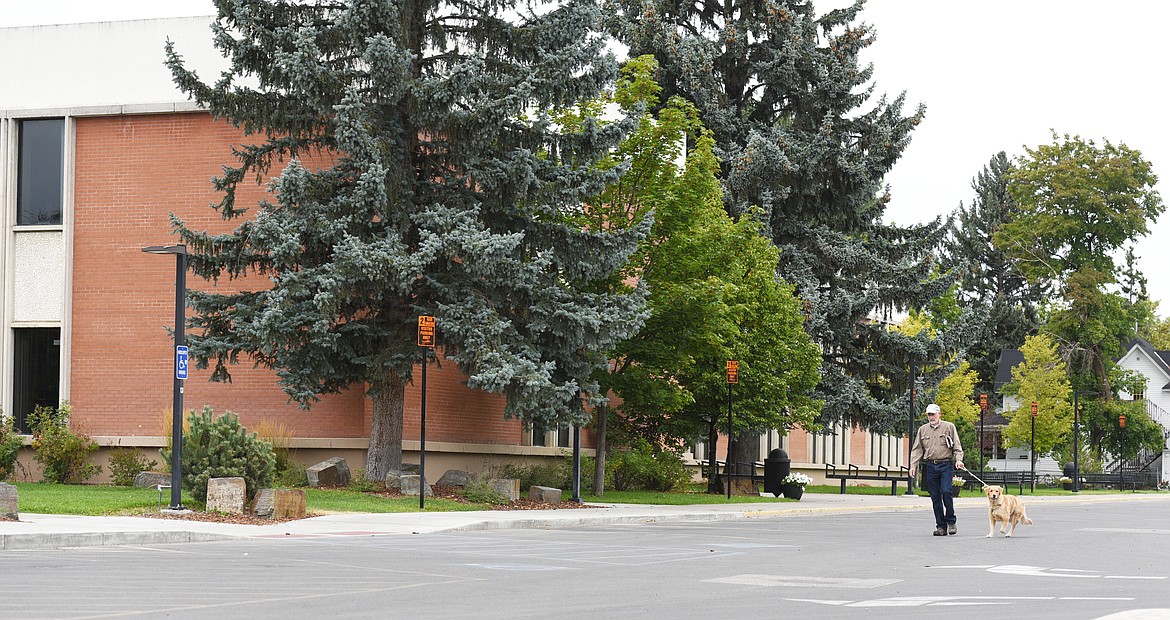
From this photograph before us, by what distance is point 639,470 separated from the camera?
120 ft

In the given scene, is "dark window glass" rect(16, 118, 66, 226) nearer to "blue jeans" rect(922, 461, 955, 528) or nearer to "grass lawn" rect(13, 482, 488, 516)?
"grass lawn" rect(13, 482, 488, 516)

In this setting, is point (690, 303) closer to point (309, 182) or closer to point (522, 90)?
point (522, 90)

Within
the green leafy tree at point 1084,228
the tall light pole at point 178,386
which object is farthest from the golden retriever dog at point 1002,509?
the green leafy tree at point 1084,228

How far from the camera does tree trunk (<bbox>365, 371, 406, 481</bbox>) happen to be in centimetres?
2933

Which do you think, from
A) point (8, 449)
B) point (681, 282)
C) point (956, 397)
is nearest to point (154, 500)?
point (8, 449)

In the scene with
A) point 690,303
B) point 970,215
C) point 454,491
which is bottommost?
point 454,491

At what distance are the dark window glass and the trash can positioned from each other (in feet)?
64.1

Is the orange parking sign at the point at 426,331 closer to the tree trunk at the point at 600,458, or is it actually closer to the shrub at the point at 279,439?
the shrub at the point at 279,439

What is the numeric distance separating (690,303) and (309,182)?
8.58 metres

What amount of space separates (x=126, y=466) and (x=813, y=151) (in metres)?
23.0

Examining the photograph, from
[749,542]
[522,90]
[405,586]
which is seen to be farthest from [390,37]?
[405,586]

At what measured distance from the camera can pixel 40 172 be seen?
3456 centimetres

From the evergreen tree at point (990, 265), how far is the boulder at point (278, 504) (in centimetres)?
8478

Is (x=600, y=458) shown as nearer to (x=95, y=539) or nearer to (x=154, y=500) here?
(x=154, y=500)
